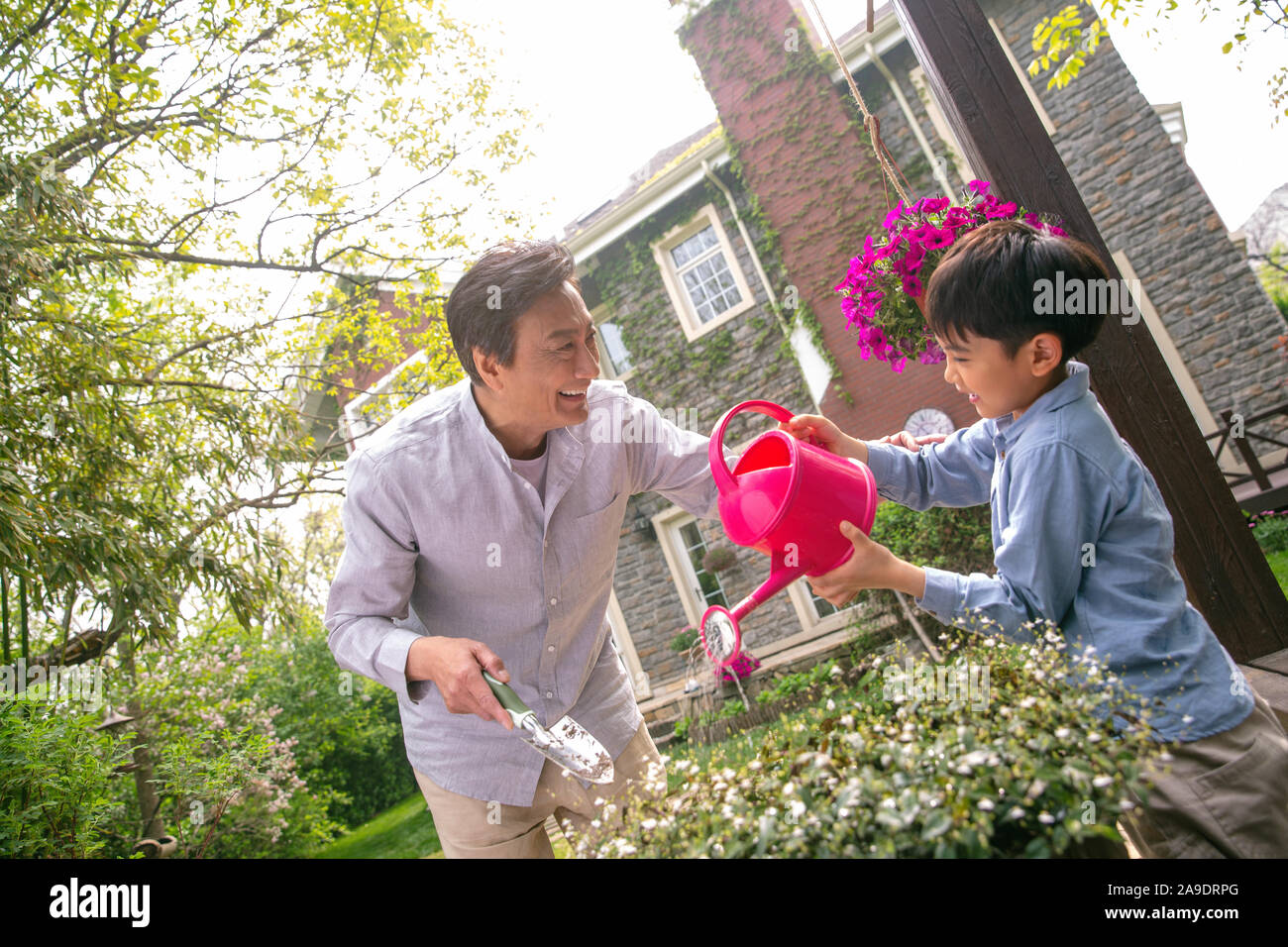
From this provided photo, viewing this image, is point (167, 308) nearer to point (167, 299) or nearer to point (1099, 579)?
point (167, 299)

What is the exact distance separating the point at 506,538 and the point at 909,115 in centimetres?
839

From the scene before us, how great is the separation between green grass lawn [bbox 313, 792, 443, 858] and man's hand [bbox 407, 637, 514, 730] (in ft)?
22.2

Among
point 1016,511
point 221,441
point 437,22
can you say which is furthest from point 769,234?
point 1016,511

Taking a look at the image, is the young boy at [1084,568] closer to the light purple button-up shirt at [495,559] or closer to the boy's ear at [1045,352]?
the boy's ear at [1045,352]

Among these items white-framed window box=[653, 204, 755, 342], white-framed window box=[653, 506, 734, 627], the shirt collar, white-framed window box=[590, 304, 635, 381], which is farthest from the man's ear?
white-framed window box=[590, 304, 635, 381]

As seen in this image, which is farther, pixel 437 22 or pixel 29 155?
pixel 437 22

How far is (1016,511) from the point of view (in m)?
1.45

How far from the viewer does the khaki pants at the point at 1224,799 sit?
1310 millimetres

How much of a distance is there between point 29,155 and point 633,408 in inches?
173

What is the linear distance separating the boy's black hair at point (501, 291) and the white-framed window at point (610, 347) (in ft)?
29.1

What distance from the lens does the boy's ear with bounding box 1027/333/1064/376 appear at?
59.6 inches

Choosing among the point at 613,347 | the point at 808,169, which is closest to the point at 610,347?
the point at 613,347
